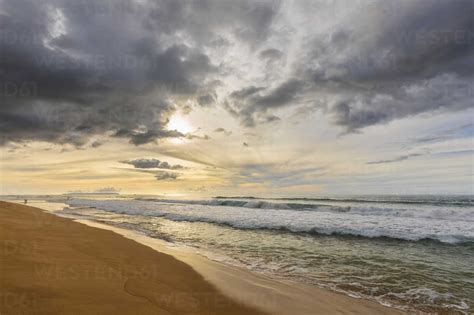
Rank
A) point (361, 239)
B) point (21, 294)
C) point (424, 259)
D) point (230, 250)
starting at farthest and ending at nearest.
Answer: point (361, 239) → point (230, 250) → point (424, 259) → point (21, 294)

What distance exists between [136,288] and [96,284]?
714 mm

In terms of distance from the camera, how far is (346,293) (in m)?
6.28

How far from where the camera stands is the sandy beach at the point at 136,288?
14.0ft

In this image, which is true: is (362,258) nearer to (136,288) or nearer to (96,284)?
(136,288)

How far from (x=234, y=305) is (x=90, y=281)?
274 centimetres

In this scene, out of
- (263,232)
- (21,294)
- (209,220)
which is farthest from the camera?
(209,220)

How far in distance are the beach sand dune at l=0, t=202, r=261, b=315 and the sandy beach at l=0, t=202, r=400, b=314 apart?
0.04 feet

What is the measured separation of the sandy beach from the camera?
4273 mm

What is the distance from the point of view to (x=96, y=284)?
519 centimetres

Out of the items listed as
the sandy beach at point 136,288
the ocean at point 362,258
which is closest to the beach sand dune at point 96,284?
the sandy beach at point 136,288

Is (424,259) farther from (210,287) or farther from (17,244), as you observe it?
(17,244)

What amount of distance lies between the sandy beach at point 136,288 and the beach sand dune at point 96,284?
11mm

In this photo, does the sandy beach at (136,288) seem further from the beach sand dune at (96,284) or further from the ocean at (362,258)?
the ocean at (362,258)

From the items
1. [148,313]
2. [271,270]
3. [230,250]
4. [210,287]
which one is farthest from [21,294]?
[230,250]
